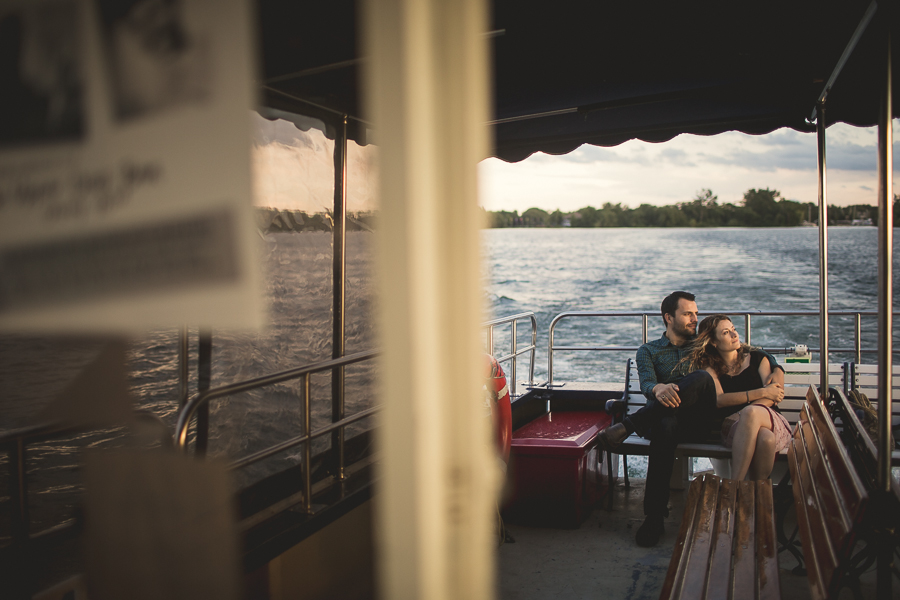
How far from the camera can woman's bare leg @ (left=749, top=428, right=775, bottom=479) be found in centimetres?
315

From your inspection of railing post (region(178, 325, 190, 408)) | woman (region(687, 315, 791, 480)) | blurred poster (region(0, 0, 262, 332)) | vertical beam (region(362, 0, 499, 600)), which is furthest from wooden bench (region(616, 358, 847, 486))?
blurred poster (region(0, 0, 262, 332))

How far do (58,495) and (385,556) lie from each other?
55.6 ft

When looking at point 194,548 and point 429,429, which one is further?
point 194,548

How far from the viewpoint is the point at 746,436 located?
10.4 feet

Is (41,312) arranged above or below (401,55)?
below

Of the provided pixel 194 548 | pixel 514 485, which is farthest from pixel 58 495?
pixel 194 548

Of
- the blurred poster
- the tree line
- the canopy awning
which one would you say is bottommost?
the blurred poster

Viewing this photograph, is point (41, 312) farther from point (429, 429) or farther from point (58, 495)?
point (58, 495)

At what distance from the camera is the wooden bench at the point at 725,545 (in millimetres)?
1890

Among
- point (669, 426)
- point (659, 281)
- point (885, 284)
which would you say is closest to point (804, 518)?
point (885, 284)

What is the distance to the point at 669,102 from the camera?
329 centimetres

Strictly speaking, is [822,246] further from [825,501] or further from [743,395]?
[825,501]

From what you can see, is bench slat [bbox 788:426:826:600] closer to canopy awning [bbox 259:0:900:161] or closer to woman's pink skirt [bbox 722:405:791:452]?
woman's pink skirt [bbox 722:405:791:452]

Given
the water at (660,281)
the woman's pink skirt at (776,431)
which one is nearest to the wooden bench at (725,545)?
the woman's pink skirt at (776,431)
